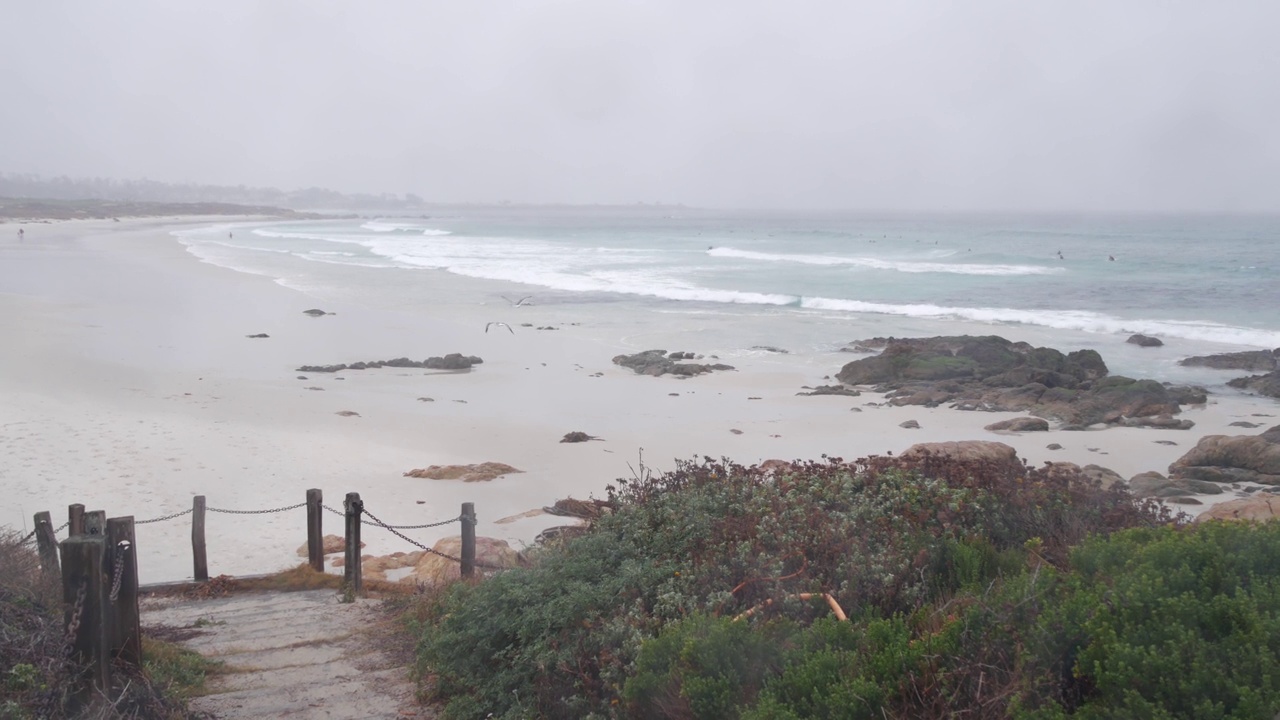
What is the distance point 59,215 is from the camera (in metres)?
94.3

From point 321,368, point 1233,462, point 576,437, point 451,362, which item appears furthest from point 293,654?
point 451,362

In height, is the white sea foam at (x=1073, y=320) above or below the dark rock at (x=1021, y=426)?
above

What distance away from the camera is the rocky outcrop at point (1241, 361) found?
2162cm

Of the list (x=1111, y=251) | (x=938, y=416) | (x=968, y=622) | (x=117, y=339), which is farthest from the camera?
(x=1111, y=251)

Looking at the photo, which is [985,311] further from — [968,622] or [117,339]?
[968,622]

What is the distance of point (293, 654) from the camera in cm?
634

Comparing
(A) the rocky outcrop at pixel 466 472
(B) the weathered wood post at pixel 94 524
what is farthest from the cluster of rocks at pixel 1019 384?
(B) the weathered wood post at pixel 94 524

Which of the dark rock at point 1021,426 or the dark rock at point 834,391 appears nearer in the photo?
the dark rock at point 1021,426

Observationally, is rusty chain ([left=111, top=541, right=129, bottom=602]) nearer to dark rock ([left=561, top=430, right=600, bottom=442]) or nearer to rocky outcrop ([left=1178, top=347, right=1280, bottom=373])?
dark rock ([left=561, top=430, right=600, bottom=442])

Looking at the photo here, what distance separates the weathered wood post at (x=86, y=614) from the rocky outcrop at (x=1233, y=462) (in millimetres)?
12300

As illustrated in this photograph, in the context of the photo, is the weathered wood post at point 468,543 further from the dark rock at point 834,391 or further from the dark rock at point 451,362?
the dark rock at point 451,362

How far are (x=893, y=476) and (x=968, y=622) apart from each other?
2.22 metres

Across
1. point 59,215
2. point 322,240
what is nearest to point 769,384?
point 322,240

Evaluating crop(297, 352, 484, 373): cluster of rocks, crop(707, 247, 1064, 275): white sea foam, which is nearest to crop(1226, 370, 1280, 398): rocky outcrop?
crop(297, 352, 484, 373): cluster of rocks
